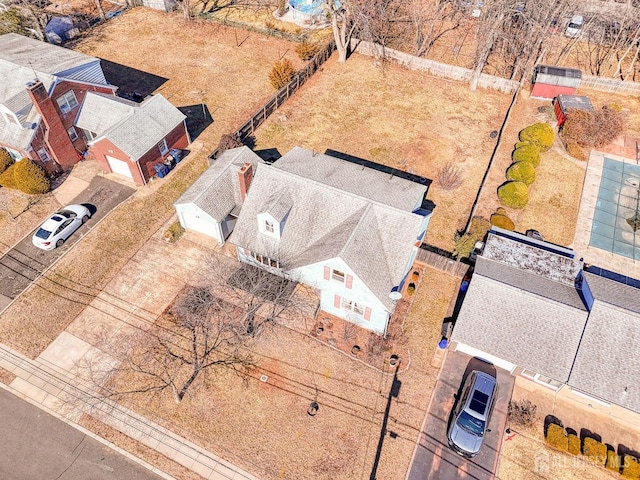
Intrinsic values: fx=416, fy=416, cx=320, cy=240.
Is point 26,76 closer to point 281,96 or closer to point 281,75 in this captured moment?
point 281,96

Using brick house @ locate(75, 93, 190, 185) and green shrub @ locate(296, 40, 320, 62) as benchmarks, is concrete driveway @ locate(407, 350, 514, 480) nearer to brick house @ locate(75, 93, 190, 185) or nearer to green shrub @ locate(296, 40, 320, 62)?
brick house @ locate(75, 93, 190, 185)

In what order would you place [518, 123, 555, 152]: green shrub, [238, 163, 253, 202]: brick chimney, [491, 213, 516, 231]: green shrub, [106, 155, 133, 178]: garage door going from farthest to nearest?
1. [518, 123, 555, 152]: green shrub
2. [106, 155, 133, 178]: garage door
3. [491, 213, 516, 231]: green shrub
4. [238, 163, 253, 202]: brick chimney

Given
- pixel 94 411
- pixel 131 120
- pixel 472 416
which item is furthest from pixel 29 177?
pixel 472 416

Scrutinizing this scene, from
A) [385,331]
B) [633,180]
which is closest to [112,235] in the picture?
[385,331]

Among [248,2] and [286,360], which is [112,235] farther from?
[248,2]

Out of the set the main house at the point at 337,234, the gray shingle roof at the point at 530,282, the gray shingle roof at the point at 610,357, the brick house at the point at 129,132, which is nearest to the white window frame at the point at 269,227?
the main house at the point at 337,234

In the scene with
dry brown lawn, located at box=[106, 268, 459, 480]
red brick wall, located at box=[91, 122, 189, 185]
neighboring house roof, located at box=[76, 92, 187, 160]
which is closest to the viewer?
dry brown lawn, located at box=[106, 268, 459, 480]

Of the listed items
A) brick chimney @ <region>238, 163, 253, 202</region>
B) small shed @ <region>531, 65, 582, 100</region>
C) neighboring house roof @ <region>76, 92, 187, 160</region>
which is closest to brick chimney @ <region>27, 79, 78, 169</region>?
neighboring house roof @ <region>76, 92, 187, 160</region>

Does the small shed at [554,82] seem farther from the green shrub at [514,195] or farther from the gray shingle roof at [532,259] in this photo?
the gray shingle roof at [532,259]
